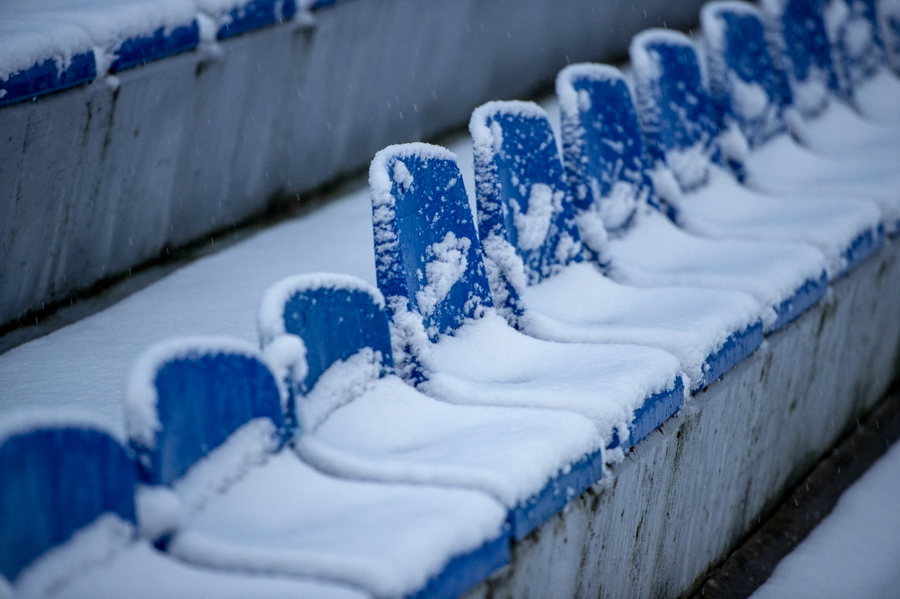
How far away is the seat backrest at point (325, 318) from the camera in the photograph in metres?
1.29

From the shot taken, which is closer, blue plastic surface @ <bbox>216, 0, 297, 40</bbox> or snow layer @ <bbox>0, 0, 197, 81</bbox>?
snow layer @ <bbox>0, 0, 197, 81</bbox>

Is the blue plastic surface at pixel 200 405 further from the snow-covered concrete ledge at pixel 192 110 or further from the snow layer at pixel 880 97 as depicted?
the snow layer at pixel 880 97

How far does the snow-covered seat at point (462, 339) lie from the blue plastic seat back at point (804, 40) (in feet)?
6.06

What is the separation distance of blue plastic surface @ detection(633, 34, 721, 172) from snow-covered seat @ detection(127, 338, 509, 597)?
57.9 inches

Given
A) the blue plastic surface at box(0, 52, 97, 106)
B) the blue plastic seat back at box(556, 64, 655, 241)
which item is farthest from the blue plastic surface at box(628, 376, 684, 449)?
the blue plastic surface at box(0, 52, 97, 106)

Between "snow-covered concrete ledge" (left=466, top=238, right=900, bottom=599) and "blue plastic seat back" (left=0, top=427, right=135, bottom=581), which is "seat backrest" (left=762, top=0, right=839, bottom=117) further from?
"blue plastic seat back" (left=0, top=427, right=135, bottom=581)

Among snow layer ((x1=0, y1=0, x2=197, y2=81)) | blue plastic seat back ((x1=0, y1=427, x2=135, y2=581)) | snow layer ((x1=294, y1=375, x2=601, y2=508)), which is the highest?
snow layer ((x1=0, y1=0, x2=197, y2=81))

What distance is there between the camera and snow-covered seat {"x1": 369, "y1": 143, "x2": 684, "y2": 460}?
1.51 meters

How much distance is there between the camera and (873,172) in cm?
286

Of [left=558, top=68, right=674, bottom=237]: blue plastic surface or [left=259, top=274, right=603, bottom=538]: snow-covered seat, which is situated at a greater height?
[left=558, top=68, right=674, bottom=237]: blue plastic surface

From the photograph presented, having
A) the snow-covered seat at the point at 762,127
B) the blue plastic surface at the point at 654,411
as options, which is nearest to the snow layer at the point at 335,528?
the blue plastic surface at the point at 654,411

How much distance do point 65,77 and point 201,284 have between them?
60 centimetres

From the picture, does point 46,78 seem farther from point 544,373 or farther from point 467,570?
point 467,570

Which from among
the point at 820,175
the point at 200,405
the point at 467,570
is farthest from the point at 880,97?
the point at 200,405
